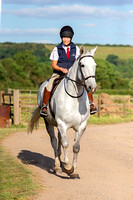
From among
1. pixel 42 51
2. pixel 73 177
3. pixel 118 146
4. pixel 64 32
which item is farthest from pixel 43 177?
pixel 42 51

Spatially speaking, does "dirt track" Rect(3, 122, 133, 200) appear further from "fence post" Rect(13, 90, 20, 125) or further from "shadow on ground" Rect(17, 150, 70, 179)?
"fence post" Rect(13, 90, 20, 125)

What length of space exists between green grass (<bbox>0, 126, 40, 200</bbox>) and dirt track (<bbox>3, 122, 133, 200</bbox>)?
0.23m

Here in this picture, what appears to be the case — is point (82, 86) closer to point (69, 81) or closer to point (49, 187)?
point (69, 81)

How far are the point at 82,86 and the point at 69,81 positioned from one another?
0.29 m

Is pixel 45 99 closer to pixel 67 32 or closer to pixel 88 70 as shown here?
pixel 67 32

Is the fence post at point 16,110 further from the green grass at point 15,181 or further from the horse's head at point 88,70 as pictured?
the horse's head at point 88,70

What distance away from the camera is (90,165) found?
9180 millimetres

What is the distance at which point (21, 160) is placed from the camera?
10.1 m

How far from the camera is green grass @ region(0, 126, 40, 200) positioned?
20.6ft

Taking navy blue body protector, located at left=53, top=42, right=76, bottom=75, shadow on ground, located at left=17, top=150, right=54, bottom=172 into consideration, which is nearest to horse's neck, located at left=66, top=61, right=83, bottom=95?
navy blue body protector, located at left=53, top=42, right=76, bottom=75

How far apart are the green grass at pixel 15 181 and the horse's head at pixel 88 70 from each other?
6.69 feet

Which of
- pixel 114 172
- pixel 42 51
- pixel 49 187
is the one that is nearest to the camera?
pixel 49 187

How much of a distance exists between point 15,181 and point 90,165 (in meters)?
2.45

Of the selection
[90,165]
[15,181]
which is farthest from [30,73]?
[15,181]
